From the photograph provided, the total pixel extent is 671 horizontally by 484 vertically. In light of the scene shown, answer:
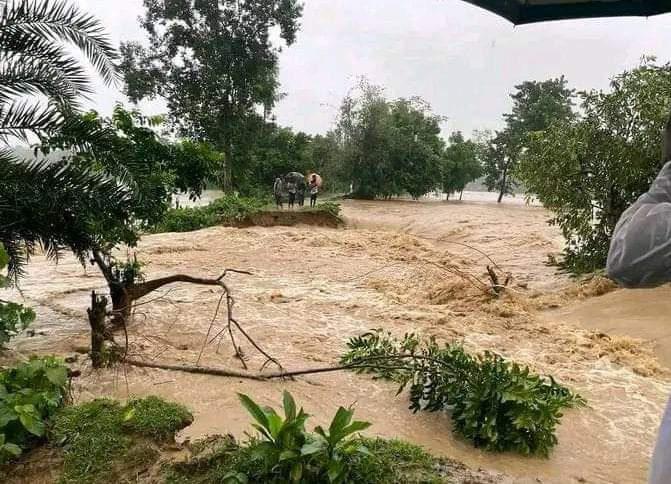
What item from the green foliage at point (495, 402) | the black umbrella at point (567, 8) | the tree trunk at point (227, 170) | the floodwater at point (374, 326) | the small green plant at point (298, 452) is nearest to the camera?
the black umbrella at point (567, 8)

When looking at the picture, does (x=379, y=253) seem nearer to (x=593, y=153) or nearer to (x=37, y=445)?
(x=593, y=153)

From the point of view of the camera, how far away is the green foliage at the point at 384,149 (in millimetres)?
30188

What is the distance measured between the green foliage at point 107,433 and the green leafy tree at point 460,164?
3070 cm

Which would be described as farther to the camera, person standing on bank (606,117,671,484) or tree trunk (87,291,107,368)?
tree trunk (87,291,107,368)

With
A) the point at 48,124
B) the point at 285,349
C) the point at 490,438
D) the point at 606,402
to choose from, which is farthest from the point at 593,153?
the point at 48,124

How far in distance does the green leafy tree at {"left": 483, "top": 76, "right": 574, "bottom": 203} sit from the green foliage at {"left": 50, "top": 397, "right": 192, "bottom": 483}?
29.0 metres

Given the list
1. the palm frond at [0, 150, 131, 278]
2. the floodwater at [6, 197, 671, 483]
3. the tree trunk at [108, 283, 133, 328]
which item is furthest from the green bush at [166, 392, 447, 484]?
the tree trunk at [108, 283, 133, 328]

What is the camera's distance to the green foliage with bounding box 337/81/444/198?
1188 inches

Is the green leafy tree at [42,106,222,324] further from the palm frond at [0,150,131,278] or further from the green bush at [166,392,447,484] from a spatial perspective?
the green bush at [166,392,447,484]

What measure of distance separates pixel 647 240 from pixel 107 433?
283 cm

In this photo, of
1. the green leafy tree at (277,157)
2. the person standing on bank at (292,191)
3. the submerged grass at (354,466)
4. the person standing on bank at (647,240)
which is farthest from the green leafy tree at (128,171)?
the green leafy tree at (277,157)

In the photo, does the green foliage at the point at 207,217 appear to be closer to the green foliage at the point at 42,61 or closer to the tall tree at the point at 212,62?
the tall tree at the point at 212,62

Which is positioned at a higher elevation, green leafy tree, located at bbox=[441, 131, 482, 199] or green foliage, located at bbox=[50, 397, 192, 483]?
green leafy tree, located at bbox=[441, 131, 482, 199]

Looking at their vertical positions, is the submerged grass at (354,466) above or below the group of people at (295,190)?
below
